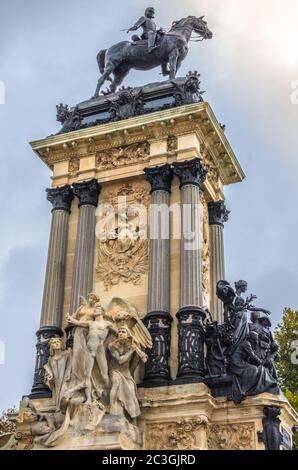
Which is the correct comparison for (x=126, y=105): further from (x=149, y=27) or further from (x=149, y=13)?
(x=149, y=13)

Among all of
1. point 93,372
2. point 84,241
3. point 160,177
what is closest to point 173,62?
point 160,177

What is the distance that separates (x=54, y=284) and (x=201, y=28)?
26.9 ft

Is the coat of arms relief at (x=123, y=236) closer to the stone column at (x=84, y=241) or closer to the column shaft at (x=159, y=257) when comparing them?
the stone column at (x=84, y=241)

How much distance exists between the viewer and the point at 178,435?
41.0ft

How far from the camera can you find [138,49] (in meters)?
18.0

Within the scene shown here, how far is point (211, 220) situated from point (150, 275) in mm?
3176

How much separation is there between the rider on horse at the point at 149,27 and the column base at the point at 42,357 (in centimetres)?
785

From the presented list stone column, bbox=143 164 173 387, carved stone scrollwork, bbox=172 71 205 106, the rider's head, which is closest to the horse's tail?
the rider's head

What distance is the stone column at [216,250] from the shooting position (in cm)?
1571

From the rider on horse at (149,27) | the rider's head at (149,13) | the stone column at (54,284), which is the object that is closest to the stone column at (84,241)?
the stone column at (54,284)

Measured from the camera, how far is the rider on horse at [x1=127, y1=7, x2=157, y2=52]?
58.6 feet

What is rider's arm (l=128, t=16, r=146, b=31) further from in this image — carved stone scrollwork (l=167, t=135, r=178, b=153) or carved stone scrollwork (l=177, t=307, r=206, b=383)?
carved stone scrollwork (l=177, t=307, r=206, b=383)

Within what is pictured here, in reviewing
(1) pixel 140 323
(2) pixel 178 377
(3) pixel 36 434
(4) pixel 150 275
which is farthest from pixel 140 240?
(3) pixel 36 434

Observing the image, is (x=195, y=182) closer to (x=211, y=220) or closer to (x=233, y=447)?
(x=211, y=220)
